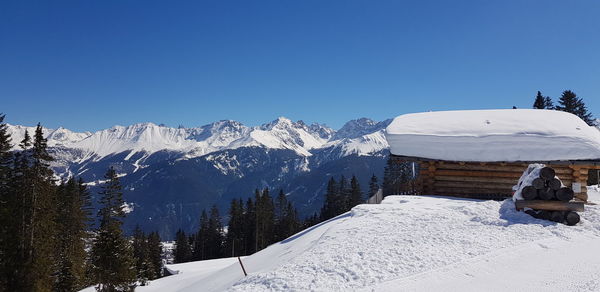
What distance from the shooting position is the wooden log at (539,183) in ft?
40.3

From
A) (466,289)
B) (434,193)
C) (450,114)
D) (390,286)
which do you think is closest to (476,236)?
(466,289)

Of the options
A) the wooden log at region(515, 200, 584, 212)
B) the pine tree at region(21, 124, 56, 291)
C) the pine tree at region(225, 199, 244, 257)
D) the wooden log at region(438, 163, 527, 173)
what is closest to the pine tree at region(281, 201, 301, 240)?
the pine tree at region(225, 199, 244, 257)

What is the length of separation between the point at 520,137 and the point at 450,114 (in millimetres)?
5173

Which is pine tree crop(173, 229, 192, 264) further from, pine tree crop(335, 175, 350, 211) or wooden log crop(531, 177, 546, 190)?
wooden log crop(531, 177, 546, 190)

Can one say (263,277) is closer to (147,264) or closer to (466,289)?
(466,289)

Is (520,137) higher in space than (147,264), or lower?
higher

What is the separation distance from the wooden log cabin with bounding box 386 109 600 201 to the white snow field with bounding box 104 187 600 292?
5.88 metres

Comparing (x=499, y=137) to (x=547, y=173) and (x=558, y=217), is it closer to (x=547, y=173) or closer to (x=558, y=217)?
(x=547, y=173)

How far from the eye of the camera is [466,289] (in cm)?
718

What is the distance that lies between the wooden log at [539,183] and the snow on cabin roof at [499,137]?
19.2ft

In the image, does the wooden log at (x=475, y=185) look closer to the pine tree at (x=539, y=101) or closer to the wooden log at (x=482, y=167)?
the wooden log at (x=482, y=167)

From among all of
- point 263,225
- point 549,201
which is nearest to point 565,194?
point 549,201

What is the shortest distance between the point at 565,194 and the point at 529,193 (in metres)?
1.05

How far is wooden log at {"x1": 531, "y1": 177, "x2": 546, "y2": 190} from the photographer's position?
12.3 m
